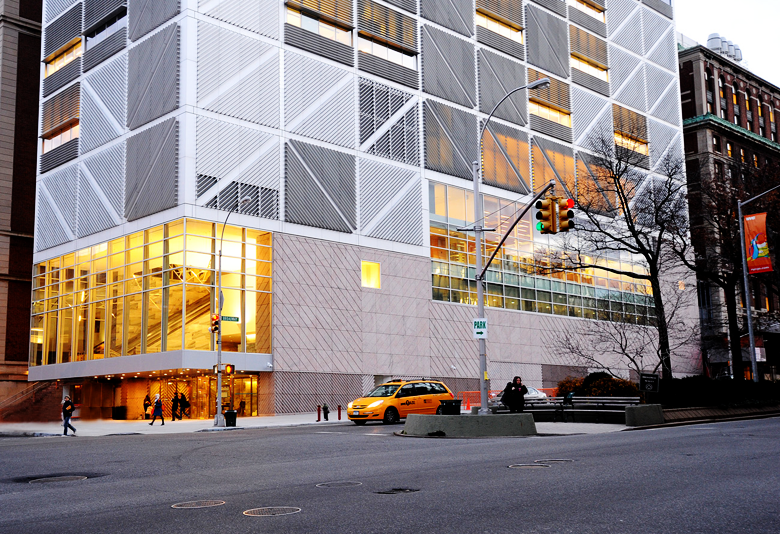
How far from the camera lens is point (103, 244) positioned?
163 ft

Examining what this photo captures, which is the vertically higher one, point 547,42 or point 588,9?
point 588,9

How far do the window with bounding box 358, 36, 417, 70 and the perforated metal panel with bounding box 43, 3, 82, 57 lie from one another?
2009 centimetres

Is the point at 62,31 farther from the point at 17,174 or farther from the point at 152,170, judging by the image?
the point at 152,170

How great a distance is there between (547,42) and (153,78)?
117 ft

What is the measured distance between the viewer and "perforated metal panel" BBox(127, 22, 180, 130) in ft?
147

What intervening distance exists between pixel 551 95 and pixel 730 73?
4041cm

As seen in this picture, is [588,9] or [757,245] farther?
[588,9]

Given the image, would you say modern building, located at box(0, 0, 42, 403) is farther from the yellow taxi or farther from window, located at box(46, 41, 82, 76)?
the yellow taxi

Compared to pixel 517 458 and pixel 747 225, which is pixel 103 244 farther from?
pixel 517 458

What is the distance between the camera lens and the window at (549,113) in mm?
64688

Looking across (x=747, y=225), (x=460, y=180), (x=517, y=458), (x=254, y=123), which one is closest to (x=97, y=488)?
(x=517, y=458)

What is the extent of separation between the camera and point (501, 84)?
2431 inches

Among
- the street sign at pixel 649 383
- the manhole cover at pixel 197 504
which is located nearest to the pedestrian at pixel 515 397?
the street sign at pixel 649 383

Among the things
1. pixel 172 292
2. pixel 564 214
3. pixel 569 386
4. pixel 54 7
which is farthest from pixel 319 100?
pixel 564 214
